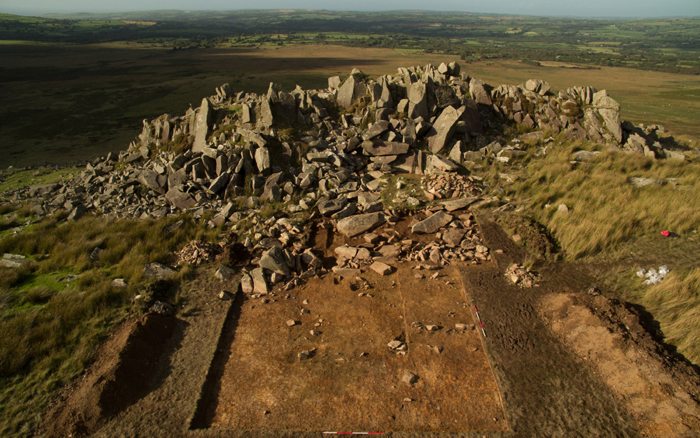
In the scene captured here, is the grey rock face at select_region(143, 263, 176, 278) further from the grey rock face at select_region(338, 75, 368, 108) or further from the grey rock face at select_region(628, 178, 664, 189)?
the grey rock face at select_region(628, 178, 664, 189)

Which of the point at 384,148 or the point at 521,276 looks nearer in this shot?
the point at 521,276

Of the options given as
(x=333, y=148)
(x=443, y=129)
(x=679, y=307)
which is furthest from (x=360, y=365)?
(x=443, y=129)

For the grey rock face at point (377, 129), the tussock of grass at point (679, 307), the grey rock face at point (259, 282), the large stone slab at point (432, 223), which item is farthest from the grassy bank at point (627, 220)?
the grey rock face at point (259, 282)

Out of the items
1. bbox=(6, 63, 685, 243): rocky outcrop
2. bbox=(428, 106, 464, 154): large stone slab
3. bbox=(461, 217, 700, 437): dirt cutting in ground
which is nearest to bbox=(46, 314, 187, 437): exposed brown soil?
bbox=(6, 63, 685, 243): rocky outcrop

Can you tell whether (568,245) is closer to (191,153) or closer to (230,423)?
(230,423)

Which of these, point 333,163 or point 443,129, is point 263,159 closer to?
point 333,163
